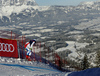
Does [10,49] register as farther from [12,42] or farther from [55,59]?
[55,59]

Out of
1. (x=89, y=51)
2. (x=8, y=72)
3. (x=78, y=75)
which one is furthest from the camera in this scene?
(x=89, y=51)

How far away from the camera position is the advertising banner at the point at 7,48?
65.6 feet

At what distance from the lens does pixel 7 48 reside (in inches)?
804

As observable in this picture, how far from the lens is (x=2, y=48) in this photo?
20.0 m

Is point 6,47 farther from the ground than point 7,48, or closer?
farther from the ground

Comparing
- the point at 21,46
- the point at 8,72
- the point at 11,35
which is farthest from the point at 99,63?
the point at 8,72

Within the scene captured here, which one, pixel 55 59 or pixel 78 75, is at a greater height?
pixel 78 75

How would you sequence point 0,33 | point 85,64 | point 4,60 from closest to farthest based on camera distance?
point 4,60, point 0,33, point 85,64

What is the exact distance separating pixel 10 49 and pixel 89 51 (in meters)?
104

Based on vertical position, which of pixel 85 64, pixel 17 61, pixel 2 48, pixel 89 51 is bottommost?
pixel 89 51

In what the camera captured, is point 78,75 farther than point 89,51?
No

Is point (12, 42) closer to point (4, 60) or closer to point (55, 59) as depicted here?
point (4, 60)

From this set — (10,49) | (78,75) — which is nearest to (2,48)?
(10,49)

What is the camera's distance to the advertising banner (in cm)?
1998
